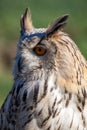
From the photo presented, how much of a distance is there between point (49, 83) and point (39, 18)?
9174 millimetres

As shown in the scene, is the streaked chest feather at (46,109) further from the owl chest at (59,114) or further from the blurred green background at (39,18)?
the blurred green background at (39,18)

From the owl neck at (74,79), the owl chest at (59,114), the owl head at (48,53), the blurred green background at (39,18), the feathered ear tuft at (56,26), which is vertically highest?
the blurred green background at (39,18)

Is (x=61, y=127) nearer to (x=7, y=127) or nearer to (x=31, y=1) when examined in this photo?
(x=7, y=127)

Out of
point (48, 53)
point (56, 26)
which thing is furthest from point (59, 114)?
point (56, 26)

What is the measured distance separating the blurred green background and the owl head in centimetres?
690

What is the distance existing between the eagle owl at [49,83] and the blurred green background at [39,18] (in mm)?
6826

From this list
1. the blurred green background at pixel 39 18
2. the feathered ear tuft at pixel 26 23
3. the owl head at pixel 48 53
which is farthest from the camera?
the blurred green background at pixel 39 18

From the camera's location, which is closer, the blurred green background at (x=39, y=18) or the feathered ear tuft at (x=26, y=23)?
the feathered ear tuft at (x=26, y=23)

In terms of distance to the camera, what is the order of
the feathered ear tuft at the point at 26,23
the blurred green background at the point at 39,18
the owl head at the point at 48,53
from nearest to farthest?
the owl head at the point at 48,53 → the feathered ear tuft at the point at 26,23 → the blurred green background at the point at 39,18

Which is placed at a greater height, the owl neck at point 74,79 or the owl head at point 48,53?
the owl head at point 48,53

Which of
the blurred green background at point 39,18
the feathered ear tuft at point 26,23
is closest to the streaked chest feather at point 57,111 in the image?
the feathered ear tuft at point 26,23

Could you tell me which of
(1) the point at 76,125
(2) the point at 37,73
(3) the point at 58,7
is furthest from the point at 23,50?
(3) the point at 58,7

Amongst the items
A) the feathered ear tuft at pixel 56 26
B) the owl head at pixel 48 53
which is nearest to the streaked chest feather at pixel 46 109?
the owl head at pixel 48 53

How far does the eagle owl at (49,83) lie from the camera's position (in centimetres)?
823
